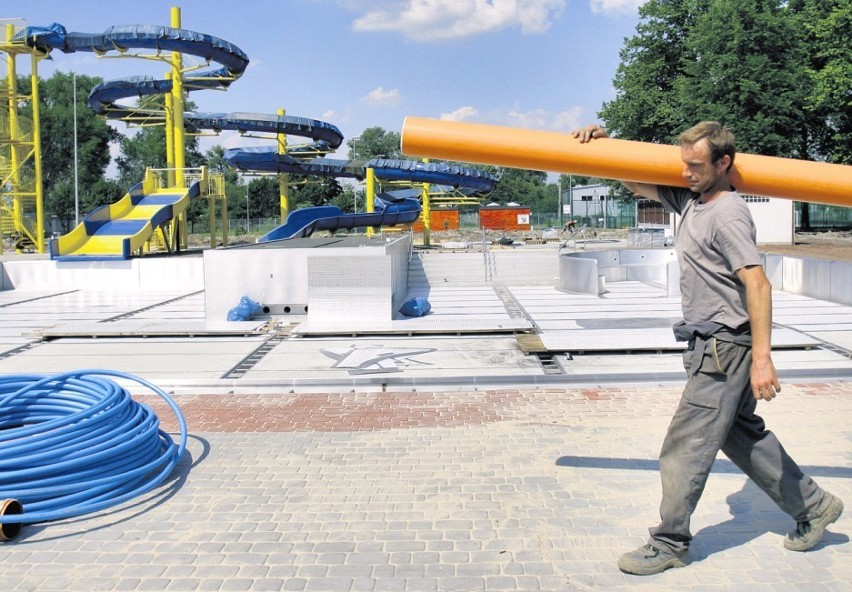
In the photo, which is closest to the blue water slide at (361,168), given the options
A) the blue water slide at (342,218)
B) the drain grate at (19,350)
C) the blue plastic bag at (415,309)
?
the blue water slide at (342,218)

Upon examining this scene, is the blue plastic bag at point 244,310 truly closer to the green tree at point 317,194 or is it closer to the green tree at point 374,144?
the green tree at point 317,194

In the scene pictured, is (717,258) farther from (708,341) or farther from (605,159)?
(605,159)

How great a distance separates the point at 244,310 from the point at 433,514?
9466 mm

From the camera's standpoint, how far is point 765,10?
148 ft

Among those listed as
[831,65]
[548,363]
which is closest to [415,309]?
[548,363]

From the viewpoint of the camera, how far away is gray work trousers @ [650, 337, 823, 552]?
3725 mm

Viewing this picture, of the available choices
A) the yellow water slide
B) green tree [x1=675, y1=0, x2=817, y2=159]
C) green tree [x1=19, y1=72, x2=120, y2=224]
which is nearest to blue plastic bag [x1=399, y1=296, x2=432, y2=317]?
the yellow water slide

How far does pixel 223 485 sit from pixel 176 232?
2728cm

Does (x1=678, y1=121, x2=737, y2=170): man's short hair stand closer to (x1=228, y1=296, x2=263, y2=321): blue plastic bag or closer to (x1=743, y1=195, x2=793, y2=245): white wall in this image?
(x1=228, y1=296, x2=263, y2=321): blue plastic bag

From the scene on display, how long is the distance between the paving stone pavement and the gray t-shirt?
1.31 m

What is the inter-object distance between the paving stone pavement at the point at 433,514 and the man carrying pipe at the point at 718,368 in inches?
9.5

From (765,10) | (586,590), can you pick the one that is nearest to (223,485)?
(586,590)

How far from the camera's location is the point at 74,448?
496 cm

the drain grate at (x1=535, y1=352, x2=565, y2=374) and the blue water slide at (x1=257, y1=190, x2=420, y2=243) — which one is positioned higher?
the blue water slide at (x1=257, y1=190, x2=420, y2=243)
